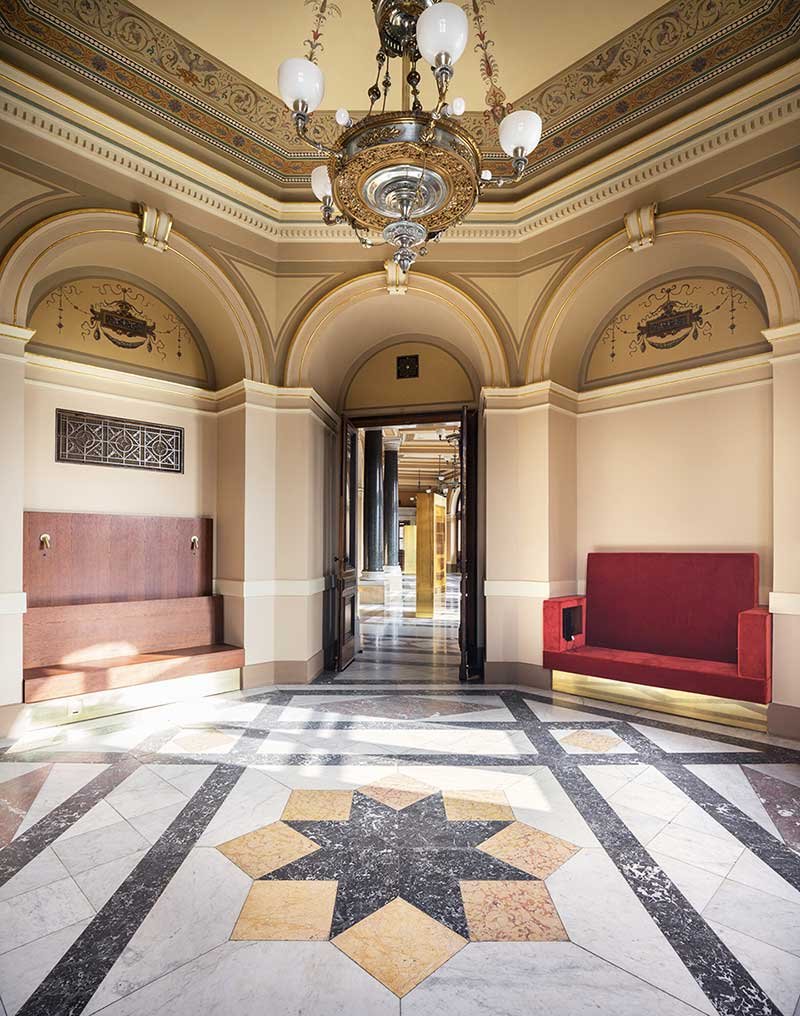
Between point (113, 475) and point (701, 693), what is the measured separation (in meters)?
5.49

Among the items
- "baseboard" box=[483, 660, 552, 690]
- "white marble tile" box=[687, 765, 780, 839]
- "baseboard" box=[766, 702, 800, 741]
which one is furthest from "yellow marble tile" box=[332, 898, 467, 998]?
"baseboard" box=[483, 660, 552, 690]

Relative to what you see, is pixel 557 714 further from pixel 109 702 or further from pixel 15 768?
pixel 15 768

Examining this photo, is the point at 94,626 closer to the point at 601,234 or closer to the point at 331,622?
the point at 331,622

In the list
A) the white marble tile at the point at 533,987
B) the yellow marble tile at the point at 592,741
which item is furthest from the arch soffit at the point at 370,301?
the white marble tile at the point at 533,987

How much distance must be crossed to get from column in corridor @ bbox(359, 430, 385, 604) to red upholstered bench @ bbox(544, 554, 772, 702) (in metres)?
8.24

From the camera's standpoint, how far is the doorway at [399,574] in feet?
20.2

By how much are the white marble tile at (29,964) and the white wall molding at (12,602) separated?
275cm

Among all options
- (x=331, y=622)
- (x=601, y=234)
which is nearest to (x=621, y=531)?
(x=601, y=234)

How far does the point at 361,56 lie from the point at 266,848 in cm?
527

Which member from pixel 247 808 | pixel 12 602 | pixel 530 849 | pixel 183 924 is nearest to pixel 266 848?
pixel 247 808

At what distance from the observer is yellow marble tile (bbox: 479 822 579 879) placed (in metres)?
2.46

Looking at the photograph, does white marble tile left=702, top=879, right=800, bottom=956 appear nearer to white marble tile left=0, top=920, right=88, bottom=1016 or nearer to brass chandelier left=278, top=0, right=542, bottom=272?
white marble tile left=0, top=920, right=88, bottom=1016

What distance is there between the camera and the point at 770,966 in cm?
185

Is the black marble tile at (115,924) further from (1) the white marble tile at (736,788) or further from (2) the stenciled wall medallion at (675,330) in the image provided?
(2) the stenciled wall medallion at (675,330)
